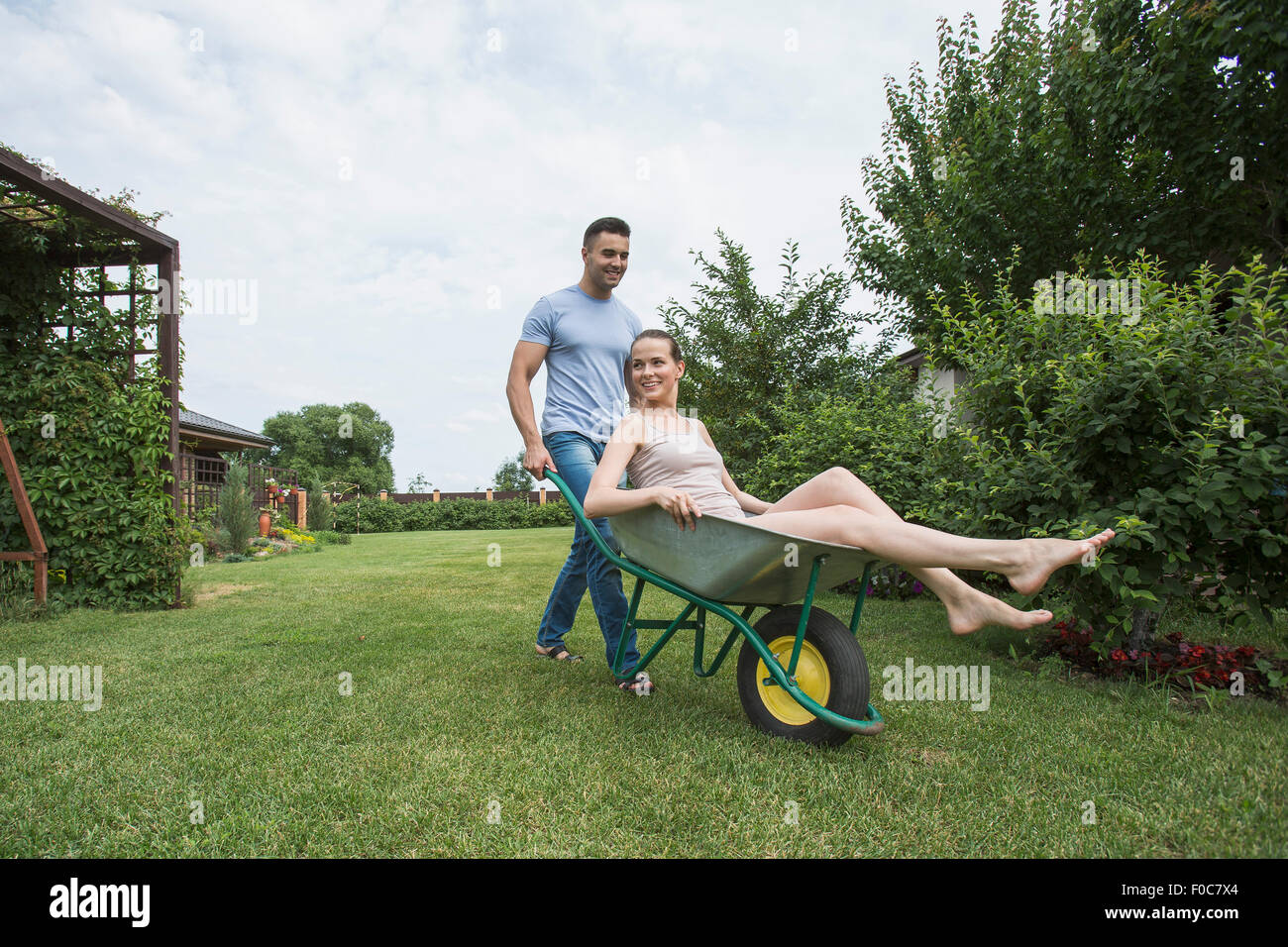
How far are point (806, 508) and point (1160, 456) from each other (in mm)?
1403

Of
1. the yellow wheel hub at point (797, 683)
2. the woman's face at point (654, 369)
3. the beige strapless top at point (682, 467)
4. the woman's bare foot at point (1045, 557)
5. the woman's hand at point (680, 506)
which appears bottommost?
the yellow wheel hub at point (797, 683)

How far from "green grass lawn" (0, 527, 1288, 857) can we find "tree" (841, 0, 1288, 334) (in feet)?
10.9

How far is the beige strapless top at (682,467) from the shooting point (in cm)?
223

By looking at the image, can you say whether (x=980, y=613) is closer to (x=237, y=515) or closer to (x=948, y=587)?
(x=948, y=587)

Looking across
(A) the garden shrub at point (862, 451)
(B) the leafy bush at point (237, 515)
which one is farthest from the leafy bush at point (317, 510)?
(A) the garden shrub at point (862, 451)

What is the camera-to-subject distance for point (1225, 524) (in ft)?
7.27

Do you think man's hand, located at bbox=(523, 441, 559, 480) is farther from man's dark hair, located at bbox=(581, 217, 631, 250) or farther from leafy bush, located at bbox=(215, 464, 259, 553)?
leafy bush, located at bbox=(215, 464, 259, 553)

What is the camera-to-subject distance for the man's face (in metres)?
2.64

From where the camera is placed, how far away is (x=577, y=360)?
270cm

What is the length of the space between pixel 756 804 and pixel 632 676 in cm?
101

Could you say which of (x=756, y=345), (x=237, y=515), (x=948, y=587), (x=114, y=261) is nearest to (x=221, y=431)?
(x=237, y=515)

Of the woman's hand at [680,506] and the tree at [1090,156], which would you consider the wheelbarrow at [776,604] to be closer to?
the woman's hand at [680,506]

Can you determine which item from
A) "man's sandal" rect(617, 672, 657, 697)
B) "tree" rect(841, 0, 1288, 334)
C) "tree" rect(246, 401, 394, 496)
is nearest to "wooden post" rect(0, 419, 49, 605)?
"man's sandal" rect(617, 672, 657, 697)

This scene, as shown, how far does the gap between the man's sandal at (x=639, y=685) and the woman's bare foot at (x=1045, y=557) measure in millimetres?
1351
